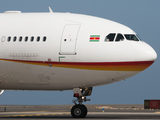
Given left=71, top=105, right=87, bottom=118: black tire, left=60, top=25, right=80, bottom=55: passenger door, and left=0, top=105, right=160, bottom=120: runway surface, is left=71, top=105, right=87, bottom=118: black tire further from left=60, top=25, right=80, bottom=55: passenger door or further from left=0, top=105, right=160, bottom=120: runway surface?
left=60, top=25, right=80, bottom=55: passenger door

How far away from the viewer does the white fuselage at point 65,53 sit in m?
29.8

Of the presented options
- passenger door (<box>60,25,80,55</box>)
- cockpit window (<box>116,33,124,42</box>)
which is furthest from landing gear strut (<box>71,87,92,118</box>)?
cockpit window (<box>116,33,124,42</box>)

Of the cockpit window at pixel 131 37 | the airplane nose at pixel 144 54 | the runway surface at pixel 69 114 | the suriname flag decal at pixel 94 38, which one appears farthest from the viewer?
the runway surface at pixel 69 114

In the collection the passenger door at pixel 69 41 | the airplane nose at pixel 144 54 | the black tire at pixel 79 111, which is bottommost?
the black tire at pixel 79 111

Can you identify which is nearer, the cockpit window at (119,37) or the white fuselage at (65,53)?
the white fuselage at (65,53)

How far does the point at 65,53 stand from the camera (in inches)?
1195

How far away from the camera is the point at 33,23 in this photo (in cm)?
3203

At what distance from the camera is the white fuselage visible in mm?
29766

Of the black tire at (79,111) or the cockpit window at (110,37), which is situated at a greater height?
the cockpit window at (110,37)

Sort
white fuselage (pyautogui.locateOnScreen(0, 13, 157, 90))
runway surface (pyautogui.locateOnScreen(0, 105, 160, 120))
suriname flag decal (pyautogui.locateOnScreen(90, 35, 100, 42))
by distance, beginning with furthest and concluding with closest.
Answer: runway surface (pyautogui.locateOnScreen(0, 105, 160, 120)), suriname flag decal (pyautogui.locateOnScreen(90, 35, 100, 42)), white fuselage (pyautogui.locateOnScreen(0, 13, 157, 90))

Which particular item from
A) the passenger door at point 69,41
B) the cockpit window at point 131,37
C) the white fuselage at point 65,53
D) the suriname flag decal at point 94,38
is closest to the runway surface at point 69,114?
the white fuselage at point 65,53

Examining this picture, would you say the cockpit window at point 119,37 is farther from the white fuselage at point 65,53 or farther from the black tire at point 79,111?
the black tire at point 79,111

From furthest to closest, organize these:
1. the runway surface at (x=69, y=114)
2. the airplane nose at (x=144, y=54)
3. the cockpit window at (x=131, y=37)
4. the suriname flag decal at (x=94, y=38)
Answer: the runway surface at (x=69, y=114) < the cockpit window at (x=131, y=37) < the suriname flag decal at (x=94, y=38) < the airplane nose at (x=144, y=54)

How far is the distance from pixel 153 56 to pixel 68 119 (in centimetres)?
812
